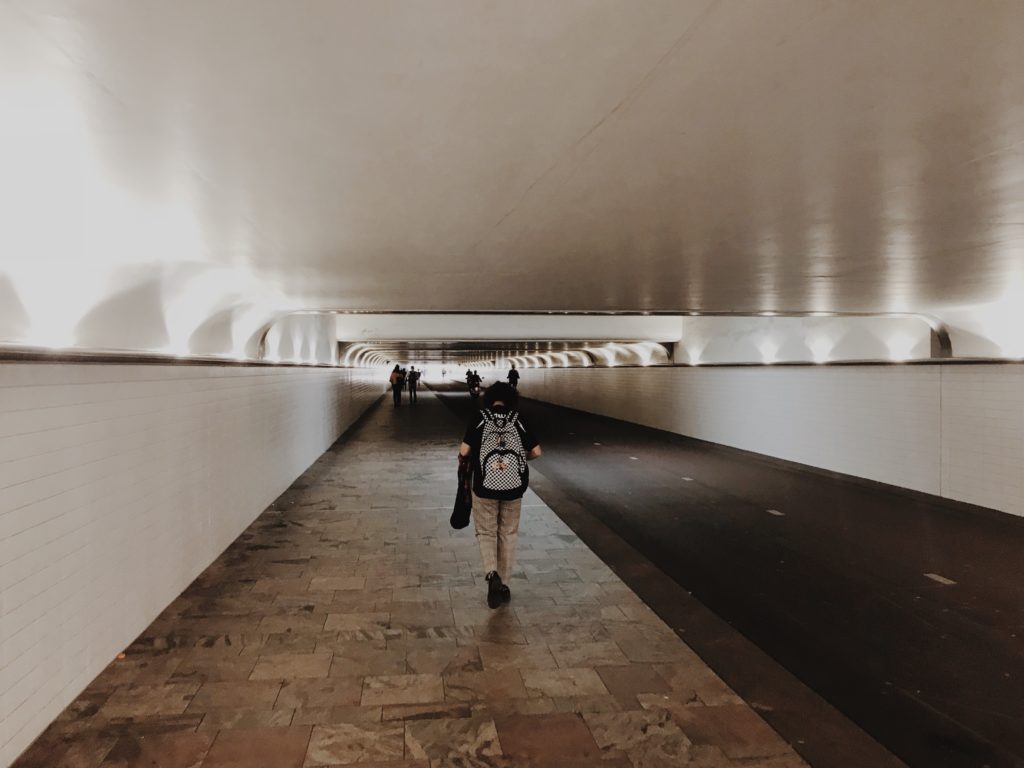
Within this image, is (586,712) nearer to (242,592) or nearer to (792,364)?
(242,592)

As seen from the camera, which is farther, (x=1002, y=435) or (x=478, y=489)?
(x=1002, y=435)

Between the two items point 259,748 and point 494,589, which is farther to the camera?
point 494,589

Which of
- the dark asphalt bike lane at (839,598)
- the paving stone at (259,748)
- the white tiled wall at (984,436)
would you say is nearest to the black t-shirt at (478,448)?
the dark asphalt bike lane at (839,598)

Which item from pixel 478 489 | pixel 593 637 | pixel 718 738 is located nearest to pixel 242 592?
pixel 478 489

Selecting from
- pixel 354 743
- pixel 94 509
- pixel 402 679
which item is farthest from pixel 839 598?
pixel 94 509

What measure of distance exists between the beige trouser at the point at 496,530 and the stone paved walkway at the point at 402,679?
341 mm

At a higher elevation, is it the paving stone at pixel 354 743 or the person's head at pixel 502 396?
the person's head at pixel 502 396

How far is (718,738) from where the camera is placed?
10.7 feet

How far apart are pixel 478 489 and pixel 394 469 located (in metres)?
6.85

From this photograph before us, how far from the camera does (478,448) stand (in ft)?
16.7

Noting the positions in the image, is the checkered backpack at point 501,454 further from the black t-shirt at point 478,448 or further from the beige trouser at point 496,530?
the beige trouser at point 496,530

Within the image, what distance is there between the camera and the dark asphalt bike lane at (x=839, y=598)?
354 centimetres

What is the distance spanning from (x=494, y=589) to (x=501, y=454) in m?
1.08

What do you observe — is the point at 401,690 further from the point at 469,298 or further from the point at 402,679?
the point at 469,298
